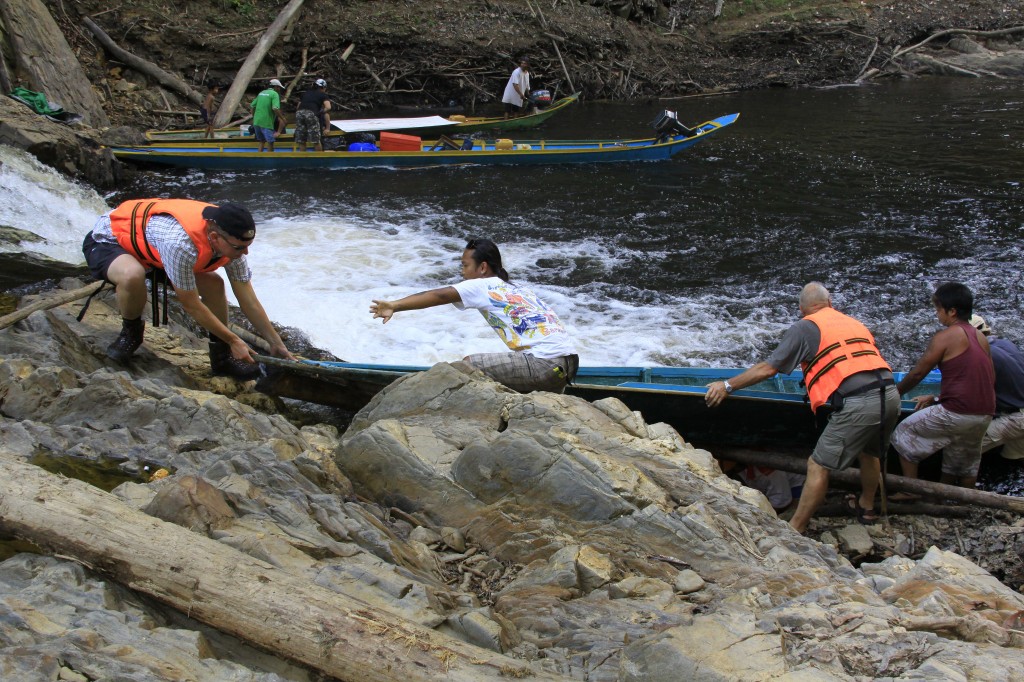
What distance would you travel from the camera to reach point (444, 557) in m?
4.17

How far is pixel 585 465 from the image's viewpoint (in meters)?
4.38

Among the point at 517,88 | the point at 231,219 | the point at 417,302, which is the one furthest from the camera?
the point at 517,88

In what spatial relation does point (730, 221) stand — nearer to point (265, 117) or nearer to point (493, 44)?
point (265, 117)

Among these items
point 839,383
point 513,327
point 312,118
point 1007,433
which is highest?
point 513,327

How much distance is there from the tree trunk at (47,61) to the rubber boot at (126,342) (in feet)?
41.8

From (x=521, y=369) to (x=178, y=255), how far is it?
7.80 feet

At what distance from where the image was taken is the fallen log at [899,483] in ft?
18.8

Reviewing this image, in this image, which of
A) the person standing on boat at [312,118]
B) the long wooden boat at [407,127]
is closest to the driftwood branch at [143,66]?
the long wooden boat at [407,127]

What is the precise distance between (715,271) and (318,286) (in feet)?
17.9

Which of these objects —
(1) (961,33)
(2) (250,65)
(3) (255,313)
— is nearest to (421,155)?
(2) (250,65)

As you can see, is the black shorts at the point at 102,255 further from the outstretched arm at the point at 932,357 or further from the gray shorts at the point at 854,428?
the outstretched arm at the point at 932,357

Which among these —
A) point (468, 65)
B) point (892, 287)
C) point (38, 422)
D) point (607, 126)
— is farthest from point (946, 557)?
point (468, 65)

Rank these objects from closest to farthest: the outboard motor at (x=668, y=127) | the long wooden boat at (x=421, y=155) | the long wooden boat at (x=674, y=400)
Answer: the long wooden boat at (x=674, y=400)
the long wooden boat at (x=421, y=155)
the outboard motor at (x=668, y=127)

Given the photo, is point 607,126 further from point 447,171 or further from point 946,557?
point 946,557
